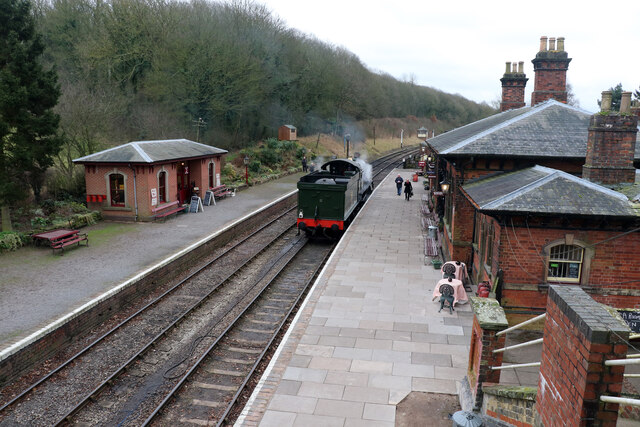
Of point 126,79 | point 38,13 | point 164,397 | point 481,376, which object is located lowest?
point 164,397

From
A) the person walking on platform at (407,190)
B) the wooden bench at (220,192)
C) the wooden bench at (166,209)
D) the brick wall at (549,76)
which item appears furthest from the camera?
the person walking on platform at (407,190)

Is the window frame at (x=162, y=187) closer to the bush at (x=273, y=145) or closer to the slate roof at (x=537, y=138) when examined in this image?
the slate roof at (x=537, y=138)

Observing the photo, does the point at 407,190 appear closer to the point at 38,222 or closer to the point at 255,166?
the point at 255,166

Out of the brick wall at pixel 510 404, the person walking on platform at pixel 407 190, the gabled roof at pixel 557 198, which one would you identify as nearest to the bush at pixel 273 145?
the person walking on platform at pixel 407 190

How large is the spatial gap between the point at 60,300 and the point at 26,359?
7.67ft

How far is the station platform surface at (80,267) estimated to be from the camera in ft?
32.4

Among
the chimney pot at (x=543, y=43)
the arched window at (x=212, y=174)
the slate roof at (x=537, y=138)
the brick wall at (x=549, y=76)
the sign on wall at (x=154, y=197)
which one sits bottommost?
the sign on wall at (x=154, y=197)

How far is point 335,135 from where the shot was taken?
5719 cm

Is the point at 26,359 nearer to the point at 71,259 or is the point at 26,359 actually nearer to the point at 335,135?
the point at 71,259

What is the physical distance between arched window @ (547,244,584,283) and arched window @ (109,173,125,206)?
1653 centimetres

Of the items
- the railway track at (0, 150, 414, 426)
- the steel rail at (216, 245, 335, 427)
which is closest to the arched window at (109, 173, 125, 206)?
the railway track at (0, 150, 414, 426)

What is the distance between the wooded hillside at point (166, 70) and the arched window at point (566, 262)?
19656mm

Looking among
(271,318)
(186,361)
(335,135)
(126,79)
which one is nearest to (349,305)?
(271,318)

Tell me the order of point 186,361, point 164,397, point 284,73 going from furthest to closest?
point 284,73 < point 186,361 < point 164,397
